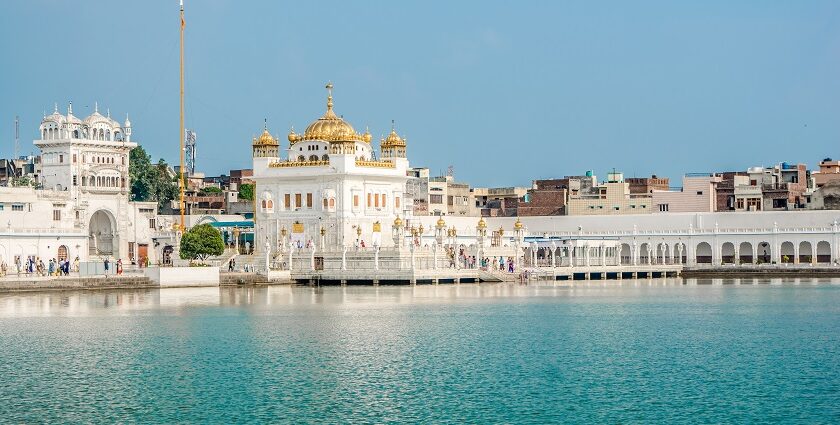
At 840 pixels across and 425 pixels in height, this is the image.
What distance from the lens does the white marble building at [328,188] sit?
269 feet

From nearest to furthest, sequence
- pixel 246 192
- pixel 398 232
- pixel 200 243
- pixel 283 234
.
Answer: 1. pixel 398 232
2. pixel 200 243
3. pixel 283 234
4. pixel 246 192

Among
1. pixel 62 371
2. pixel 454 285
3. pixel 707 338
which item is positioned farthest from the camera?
pixel 454 285

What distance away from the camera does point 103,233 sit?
9588 cm

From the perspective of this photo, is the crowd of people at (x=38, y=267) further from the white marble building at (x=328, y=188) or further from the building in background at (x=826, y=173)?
the building in background at (x=826, y=173)

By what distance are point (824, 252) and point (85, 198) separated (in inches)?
1920

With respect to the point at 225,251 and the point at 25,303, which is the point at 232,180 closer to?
the point at 225,251

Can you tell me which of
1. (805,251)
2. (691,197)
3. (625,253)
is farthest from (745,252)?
(691,197)

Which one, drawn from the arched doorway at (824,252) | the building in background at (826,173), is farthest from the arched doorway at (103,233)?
the building in background at (826,173)

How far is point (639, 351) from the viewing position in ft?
138

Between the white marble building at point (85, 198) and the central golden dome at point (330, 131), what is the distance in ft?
46.6

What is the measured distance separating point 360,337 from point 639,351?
357 inches

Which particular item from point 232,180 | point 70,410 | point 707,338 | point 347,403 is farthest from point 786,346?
point 232,180

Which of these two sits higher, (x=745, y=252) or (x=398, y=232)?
(x=398, y=232)

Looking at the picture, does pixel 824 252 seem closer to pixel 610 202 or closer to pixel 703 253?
pixel 703 253
